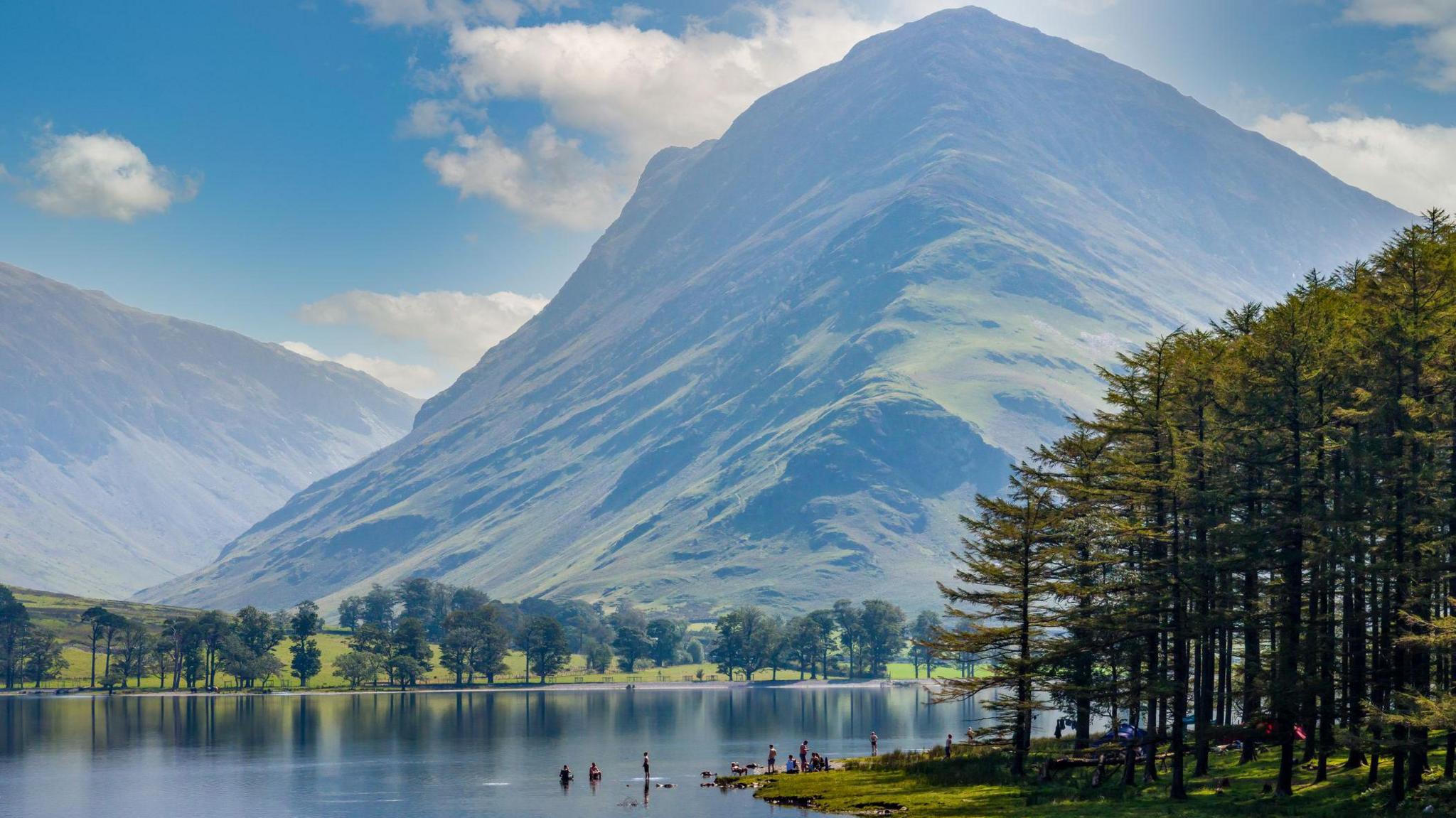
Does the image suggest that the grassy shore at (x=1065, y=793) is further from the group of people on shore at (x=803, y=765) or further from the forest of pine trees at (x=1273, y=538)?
the group of people on shore at (x=803, y=765)

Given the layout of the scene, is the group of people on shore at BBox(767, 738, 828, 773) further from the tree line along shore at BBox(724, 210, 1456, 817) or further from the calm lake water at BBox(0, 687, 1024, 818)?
the tree line along shore at BBox(724, 210, 1456, 817)

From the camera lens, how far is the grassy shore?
74125 millimetres

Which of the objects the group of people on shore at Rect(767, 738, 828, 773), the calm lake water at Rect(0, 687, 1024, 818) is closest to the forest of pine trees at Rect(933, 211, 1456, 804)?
the calm lake water at Rect(0, 687, 1024, 818)

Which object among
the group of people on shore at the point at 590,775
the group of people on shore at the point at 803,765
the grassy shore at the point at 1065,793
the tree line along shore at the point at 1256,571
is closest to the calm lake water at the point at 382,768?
the group of people on shore at the point at 590,775

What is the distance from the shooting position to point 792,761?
128 m

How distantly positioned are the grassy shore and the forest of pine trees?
5.57ft

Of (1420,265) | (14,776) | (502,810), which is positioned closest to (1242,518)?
(1420,265)

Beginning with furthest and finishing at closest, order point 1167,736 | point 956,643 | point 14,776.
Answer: point 14,776
point 956,643
point 1167,736

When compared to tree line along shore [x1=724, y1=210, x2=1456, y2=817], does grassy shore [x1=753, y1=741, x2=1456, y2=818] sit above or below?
below

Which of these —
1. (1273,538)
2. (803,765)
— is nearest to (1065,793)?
(1273,538)

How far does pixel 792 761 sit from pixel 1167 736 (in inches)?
1823

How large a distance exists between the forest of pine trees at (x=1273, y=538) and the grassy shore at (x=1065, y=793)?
5.57 ft

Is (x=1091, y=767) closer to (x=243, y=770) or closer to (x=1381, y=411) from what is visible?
(x=1381, y=411)

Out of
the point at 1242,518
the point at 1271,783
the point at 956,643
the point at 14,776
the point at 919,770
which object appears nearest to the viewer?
the point at 1271,783
